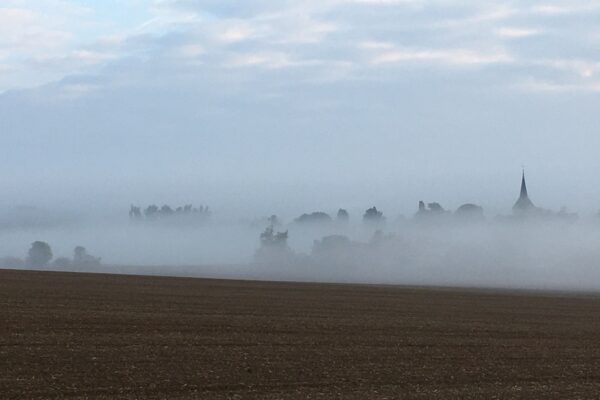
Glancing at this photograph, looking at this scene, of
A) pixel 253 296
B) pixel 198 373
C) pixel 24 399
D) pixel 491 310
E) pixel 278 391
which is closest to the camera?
pixel 24 399

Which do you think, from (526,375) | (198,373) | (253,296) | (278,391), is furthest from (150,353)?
(253,296)

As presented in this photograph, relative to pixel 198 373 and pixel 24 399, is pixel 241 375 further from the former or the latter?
pixel 24 399

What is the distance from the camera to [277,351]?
30.1 m

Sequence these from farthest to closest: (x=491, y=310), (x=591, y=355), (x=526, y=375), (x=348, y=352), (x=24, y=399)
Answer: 1. (x=491, y=310)
2. (x=591, y=355)
3. (x=348, y=352)
4. (x=526, y=375)
5. (x=24, y=399)

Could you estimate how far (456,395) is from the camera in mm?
23688

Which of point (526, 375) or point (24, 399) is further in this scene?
point (526, 375)

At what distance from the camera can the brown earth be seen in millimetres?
23703

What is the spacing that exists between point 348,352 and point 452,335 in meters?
8.46

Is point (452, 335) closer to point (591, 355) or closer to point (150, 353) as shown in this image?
point (591, 355)

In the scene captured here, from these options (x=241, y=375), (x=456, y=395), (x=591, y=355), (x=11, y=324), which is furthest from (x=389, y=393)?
(x=11, y=324)

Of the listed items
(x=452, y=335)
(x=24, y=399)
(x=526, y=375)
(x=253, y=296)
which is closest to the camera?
(x=24, y=399)

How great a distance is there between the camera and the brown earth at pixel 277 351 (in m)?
23.7

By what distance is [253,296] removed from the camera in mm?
60250

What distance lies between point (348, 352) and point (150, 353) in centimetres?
656
